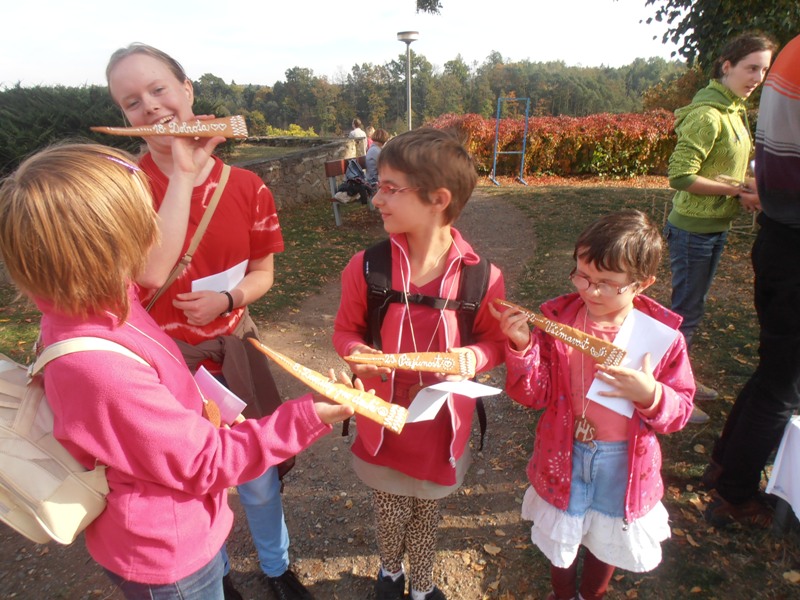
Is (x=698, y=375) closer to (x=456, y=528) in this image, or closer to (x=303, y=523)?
(x=456, y=528)

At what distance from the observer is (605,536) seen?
74.3 inches

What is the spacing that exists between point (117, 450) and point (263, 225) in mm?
1133

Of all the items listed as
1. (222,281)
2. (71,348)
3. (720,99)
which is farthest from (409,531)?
(720,99)

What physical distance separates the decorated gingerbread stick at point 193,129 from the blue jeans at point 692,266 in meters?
2.95

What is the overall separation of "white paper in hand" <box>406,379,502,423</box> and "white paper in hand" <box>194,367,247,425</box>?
23.1 inches

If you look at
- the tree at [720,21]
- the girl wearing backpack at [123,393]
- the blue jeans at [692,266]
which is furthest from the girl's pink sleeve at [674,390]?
the tree at [720,21]

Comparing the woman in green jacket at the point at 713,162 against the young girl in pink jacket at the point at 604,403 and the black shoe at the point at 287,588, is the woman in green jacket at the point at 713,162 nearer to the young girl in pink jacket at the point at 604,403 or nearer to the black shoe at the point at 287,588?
the young girl in pink jacket at the point at 604,403

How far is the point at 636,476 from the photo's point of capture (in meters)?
1.79

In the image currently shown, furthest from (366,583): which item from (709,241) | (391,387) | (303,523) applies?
(709,241)

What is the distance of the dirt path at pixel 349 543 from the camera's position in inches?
102

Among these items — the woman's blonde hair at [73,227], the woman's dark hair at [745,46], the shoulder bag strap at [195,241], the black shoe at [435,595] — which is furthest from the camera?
the woman's dark hair at [745,46]

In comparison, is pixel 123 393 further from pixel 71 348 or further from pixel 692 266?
pixel 692 266

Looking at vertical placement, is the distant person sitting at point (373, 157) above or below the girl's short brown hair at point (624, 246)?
below

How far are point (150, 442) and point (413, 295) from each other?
991 mm
